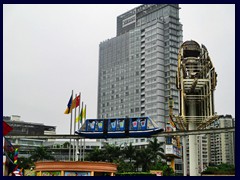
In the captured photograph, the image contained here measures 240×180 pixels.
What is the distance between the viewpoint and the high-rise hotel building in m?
110

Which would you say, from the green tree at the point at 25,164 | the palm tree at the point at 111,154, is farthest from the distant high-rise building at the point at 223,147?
the green tree at the point at 25,164

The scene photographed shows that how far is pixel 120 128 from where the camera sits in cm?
5191

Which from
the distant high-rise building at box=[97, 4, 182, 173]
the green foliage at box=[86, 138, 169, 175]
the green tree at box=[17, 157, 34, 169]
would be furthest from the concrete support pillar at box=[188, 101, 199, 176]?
the distant high-rise building at box=[97, 4, 182, 173]

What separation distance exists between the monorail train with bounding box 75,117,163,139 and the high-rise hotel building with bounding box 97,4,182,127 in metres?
53.7

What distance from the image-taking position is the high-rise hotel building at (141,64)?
110 m

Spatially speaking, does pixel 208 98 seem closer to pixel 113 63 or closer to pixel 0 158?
pixel 0 158

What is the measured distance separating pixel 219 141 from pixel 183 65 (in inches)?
3326

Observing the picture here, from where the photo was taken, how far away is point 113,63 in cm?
12656

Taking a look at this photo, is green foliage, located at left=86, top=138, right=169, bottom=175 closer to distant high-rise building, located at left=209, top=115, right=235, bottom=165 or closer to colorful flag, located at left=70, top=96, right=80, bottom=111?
colorful flag, located at left=70, top=96, right=80, bottom=111

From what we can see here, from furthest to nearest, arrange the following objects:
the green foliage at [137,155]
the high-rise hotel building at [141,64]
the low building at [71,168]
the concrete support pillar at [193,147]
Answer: the high-rise hotel building at [141,64] → the green foliage at [137,155] → the concrete support pillar at [193,147] → the low building at [71,168]

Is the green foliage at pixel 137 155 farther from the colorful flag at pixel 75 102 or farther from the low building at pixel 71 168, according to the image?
the low building at pixel 71 168

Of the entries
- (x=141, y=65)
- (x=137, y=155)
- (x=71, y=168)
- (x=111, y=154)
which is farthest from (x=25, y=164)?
(x=141, y=65)

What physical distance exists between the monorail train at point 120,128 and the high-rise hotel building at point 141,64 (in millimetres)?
53674

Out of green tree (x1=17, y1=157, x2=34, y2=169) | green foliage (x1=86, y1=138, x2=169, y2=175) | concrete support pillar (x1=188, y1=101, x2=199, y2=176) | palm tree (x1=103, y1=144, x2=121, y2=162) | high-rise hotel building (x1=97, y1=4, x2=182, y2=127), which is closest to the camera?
concrete support pillar (x1=188, y1=101, x2=199, y2=176)
